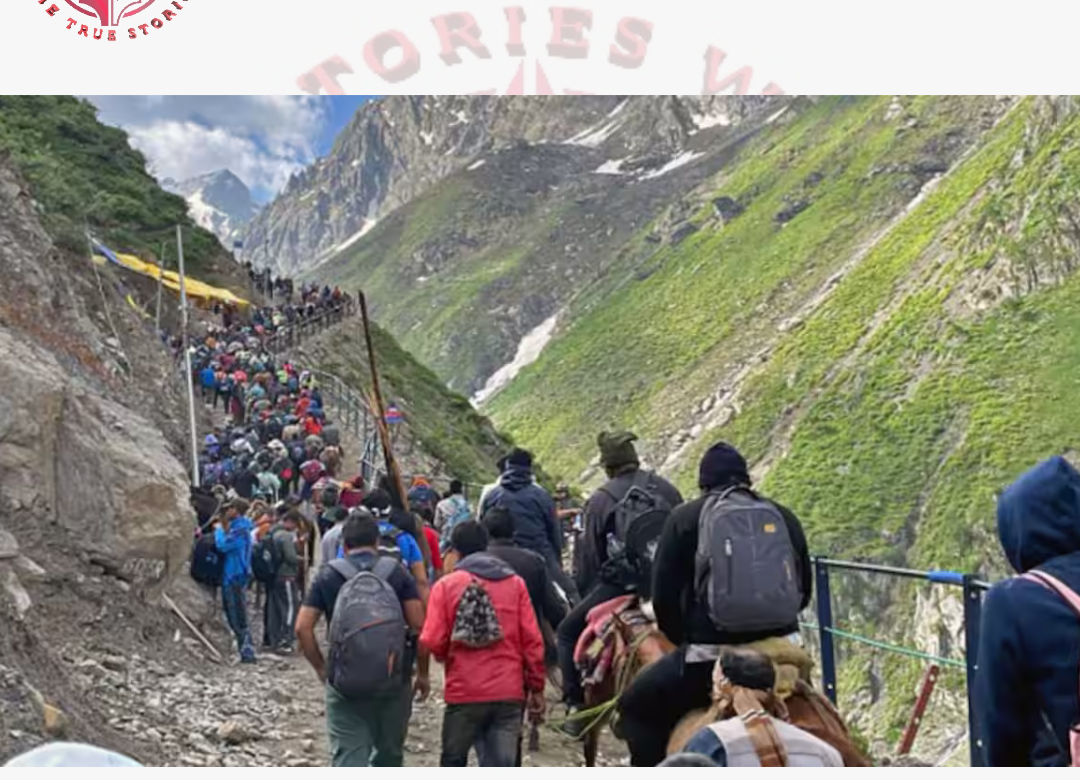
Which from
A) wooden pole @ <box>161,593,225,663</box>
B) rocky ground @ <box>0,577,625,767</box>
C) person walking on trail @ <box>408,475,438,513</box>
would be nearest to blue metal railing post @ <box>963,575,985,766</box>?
rocky ground @ <box>0,577,625,767</box>

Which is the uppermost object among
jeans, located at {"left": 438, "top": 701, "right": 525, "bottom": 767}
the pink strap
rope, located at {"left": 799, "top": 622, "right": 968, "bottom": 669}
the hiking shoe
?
the pink strap

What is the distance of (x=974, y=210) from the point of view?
53.2m

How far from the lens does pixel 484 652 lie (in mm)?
5551

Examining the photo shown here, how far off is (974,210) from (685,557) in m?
53.4

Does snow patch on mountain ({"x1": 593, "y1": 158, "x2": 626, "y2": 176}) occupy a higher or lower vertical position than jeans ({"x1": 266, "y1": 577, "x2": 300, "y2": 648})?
higher

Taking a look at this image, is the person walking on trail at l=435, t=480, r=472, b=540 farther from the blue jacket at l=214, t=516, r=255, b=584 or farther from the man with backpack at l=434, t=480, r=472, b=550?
the blue jacket at l=214, t=516, r=255, b=584

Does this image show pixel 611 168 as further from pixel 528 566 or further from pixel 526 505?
pixel 528 566

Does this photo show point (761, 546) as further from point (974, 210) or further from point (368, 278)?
point (368, 278)

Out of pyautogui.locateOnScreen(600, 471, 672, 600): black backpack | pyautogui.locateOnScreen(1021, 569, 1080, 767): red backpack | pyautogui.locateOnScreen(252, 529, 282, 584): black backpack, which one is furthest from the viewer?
pyautogui.locateOnScreen(252, 529, 282, 584): black backpack

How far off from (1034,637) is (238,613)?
9260mm

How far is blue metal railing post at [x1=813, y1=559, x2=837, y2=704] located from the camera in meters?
6.82

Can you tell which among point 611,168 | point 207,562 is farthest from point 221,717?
point 611,168

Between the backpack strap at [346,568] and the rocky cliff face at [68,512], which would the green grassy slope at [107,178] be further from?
the backpack strap at [346,568]

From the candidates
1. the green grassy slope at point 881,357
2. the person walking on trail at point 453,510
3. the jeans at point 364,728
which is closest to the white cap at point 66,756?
the jeans at point 364,728
